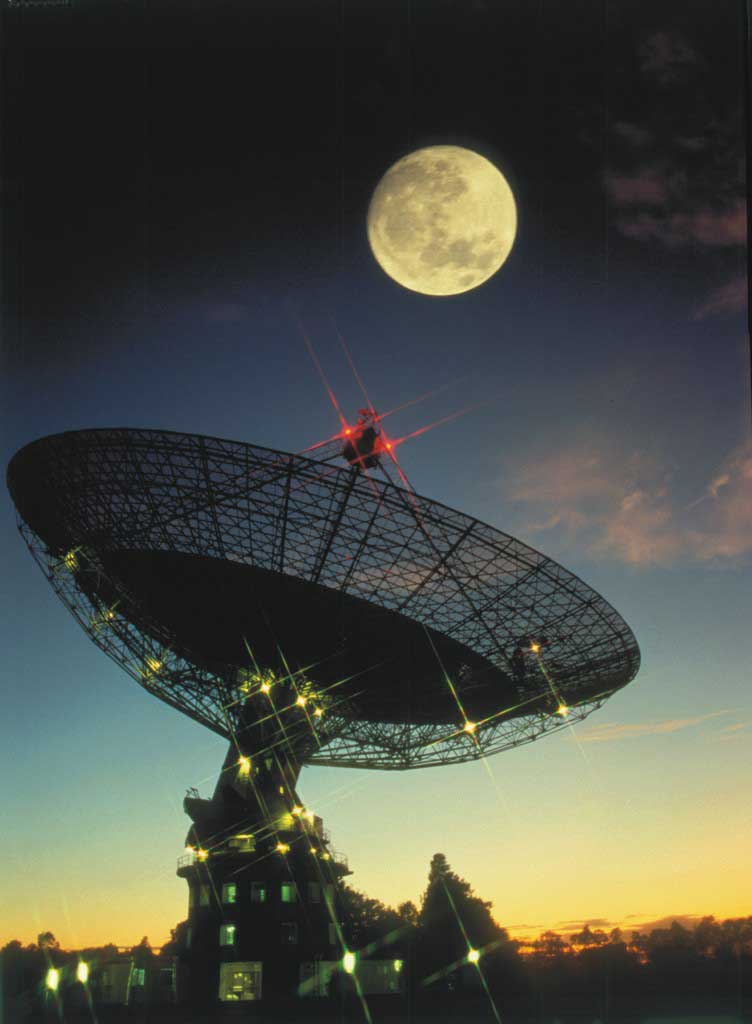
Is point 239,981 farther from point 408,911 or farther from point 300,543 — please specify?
point 408,911

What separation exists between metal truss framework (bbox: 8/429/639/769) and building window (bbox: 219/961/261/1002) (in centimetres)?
1480

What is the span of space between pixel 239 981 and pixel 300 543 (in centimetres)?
2462

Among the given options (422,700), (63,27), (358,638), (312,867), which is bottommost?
(312,867)

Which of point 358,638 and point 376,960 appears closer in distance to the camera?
point 358,638

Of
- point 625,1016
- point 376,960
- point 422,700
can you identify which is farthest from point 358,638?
point 376,960

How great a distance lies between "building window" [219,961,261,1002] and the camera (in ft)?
126

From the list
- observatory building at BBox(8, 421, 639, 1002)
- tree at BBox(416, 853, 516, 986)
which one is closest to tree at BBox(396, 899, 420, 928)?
tree at BBox(416, 853, 516, 986)

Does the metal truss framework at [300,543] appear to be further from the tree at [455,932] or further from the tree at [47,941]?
the tree at [47,941]

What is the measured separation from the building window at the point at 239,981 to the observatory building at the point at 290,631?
72 millimetres

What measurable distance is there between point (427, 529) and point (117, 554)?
12.9 metres

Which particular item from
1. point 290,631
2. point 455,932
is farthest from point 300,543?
point 455,932

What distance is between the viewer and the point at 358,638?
34.0 m

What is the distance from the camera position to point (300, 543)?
29.7 metres

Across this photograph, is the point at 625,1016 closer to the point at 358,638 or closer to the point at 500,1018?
the point at 500,1018
